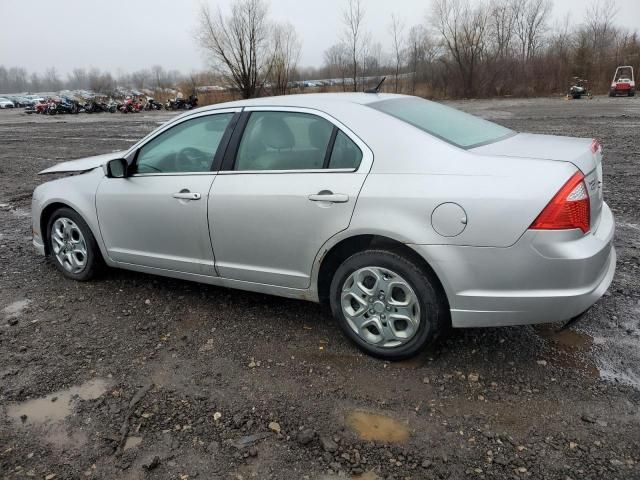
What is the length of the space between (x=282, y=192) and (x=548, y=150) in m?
1.60

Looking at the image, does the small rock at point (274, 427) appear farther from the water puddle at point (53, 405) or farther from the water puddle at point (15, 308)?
the water puddle at point (15, 308)

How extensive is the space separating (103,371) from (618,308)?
3.54m

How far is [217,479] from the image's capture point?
91.4 inches

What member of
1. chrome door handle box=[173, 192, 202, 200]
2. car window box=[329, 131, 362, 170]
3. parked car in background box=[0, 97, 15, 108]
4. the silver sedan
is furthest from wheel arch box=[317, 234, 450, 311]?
parked car in background box=[0, 97, 15, 108]

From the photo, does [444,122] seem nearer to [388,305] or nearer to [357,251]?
[357,251]

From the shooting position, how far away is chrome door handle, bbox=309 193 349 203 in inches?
120

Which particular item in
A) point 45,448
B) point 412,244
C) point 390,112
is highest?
point 390,112

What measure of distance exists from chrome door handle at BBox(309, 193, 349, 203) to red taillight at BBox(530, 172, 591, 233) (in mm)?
1041

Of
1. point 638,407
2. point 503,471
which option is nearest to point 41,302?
point 503,471

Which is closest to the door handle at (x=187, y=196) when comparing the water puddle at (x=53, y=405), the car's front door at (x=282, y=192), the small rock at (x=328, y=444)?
the car's front door at (x=282, y=192)

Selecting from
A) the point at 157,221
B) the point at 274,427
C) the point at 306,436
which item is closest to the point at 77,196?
the point at 157,221

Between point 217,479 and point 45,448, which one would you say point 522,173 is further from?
point 45,448

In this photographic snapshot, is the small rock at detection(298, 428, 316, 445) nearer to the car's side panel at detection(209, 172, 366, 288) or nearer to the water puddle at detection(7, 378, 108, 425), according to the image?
the car's side panel at detection(209, 172, 366, 288)

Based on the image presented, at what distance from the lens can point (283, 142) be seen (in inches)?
136
